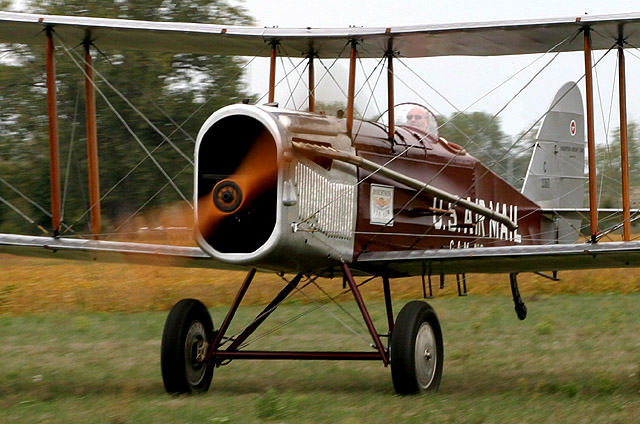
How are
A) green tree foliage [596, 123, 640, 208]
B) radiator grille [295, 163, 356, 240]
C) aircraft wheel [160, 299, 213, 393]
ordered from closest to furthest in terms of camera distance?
1. radiator grille [295, 163, 356, 240]
2. aircraft wheel [160, 299, 213, 393]
3. green tree foliage [596, 123, 640, 208]

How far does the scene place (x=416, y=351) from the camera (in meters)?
7.22

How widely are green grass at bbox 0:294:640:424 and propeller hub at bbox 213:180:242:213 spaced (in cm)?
135

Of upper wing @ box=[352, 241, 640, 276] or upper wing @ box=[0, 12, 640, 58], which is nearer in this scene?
upper wing @ box=[352, 241, 640, 276]

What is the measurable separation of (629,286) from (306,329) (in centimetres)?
832

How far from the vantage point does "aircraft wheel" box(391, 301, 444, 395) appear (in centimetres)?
696

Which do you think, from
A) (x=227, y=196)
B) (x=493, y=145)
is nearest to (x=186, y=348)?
(x=227, y=196)

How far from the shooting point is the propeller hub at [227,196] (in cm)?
674

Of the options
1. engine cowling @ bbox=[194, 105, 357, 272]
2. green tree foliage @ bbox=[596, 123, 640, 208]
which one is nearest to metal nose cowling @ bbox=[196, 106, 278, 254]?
engine cowling @ bbox=[194, 105, 357, 272]

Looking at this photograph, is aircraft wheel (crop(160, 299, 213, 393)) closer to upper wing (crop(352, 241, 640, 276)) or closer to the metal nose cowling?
the metal nose cowling

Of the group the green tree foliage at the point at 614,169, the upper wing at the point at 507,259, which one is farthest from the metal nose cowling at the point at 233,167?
the green tree foliage at the point at 614,169

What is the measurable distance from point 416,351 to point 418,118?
283 cm

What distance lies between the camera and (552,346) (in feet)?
34.9

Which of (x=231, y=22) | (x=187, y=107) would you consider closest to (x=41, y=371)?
(x=187, y=107)

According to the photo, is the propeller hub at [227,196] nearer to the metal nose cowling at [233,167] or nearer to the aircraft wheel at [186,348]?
the metal nose cowling at [233,167]
